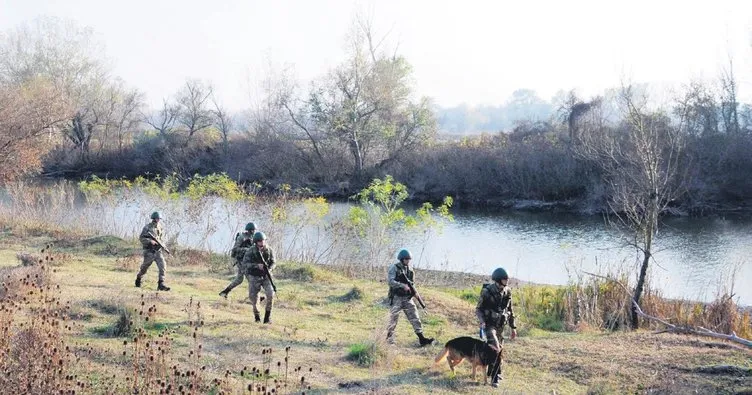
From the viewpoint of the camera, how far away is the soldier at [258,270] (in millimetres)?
12086

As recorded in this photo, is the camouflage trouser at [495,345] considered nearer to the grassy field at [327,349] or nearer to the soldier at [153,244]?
the grassy field at [327,349]

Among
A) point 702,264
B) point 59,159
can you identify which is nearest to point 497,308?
point 702,264

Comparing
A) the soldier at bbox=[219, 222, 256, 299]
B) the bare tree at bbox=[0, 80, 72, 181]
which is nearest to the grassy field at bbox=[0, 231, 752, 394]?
the soldier at bbox=[219, 222, 256, 299]

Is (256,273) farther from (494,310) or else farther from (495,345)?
(495,345)

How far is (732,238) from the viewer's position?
30.8m

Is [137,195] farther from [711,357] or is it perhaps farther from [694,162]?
[694,162]

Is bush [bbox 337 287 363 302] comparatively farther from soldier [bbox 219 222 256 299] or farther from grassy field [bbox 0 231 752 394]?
soldier [bbox 219 222 256 299]

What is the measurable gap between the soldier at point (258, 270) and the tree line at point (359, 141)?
21.2 meters

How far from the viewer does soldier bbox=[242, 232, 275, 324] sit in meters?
12.1

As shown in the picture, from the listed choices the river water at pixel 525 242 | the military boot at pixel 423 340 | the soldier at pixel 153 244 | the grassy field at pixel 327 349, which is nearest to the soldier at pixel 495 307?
the grassy field at pixel 327 349

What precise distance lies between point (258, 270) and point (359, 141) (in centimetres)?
4337

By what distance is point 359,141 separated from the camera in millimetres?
55000

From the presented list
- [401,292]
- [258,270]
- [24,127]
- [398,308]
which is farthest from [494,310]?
[24,127]

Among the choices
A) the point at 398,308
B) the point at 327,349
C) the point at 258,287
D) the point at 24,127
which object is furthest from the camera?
the point at 24,127
